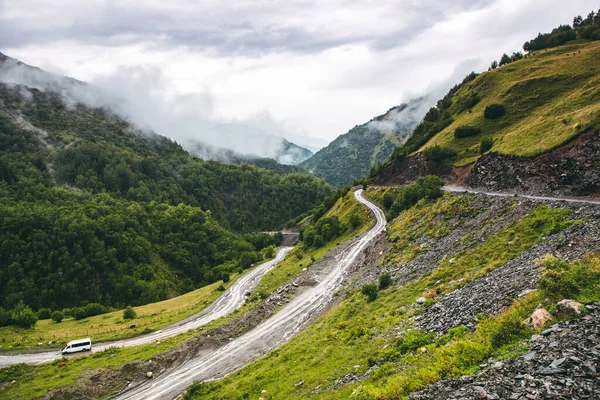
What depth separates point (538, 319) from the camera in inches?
578

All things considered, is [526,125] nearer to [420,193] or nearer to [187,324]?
[420,193]

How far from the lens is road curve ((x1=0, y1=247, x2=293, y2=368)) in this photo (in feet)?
153

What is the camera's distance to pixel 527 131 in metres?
56.4

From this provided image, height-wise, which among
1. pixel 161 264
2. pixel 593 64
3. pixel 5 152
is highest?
pixel 5 152

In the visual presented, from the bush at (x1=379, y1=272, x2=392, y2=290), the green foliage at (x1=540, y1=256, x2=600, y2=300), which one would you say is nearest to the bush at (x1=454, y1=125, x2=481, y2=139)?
the bush at (x1=379, y1=272, x2=392, y2=290)

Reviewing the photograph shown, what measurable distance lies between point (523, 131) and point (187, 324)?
68589 millimetres

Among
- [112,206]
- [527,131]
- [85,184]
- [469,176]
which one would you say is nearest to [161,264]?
[112,206]

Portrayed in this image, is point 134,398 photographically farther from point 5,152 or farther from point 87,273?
point 5,152

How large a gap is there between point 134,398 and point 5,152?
223146 millimetres

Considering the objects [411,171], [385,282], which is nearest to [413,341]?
[385,282]

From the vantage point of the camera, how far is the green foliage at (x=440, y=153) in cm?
7812

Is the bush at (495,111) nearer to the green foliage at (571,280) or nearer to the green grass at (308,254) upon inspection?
the green grass at (308,254)

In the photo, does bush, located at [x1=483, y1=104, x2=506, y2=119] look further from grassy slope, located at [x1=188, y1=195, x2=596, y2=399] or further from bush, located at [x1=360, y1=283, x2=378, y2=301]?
bush, located at [x1=360, y1=283, x2=378, y2=301]

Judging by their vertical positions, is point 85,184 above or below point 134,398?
above
